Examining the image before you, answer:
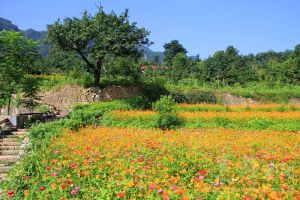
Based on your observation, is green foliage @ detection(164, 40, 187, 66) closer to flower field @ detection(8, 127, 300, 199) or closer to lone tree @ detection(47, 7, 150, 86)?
lone tree @ detection(47, 7, 150, 86)

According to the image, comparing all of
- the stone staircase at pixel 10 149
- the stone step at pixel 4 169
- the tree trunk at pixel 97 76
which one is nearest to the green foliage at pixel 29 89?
the stone staircase at pixel 10 149

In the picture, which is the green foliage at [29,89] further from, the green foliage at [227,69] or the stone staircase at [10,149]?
the green foliage at [227,69]

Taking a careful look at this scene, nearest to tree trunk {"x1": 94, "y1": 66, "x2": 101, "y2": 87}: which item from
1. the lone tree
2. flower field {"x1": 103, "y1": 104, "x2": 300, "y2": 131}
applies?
the lone tree

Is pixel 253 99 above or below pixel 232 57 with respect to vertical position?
below

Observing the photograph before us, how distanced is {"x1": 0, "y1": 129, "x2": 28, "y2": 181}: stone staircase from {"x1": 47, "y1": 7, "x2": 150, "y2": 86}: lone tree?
9.73 m

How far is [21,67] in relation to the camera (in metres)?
18.9

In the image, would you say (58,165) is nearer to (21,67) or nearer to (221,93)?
(21,67)

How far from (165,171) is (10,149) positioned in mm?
8590

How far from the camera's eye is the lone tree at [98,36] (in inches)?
981

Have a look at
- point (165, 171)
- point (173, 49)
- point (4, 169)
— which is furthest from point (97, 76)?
point (173, 49)

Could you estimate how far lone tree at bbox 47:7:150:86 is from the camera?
2491cm

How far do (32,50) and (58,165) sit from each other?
12371 millimetres

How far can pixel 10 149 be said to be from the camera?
1427cm

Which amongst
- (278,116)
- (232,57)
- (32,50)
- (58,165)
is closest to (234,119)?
(278,116)
